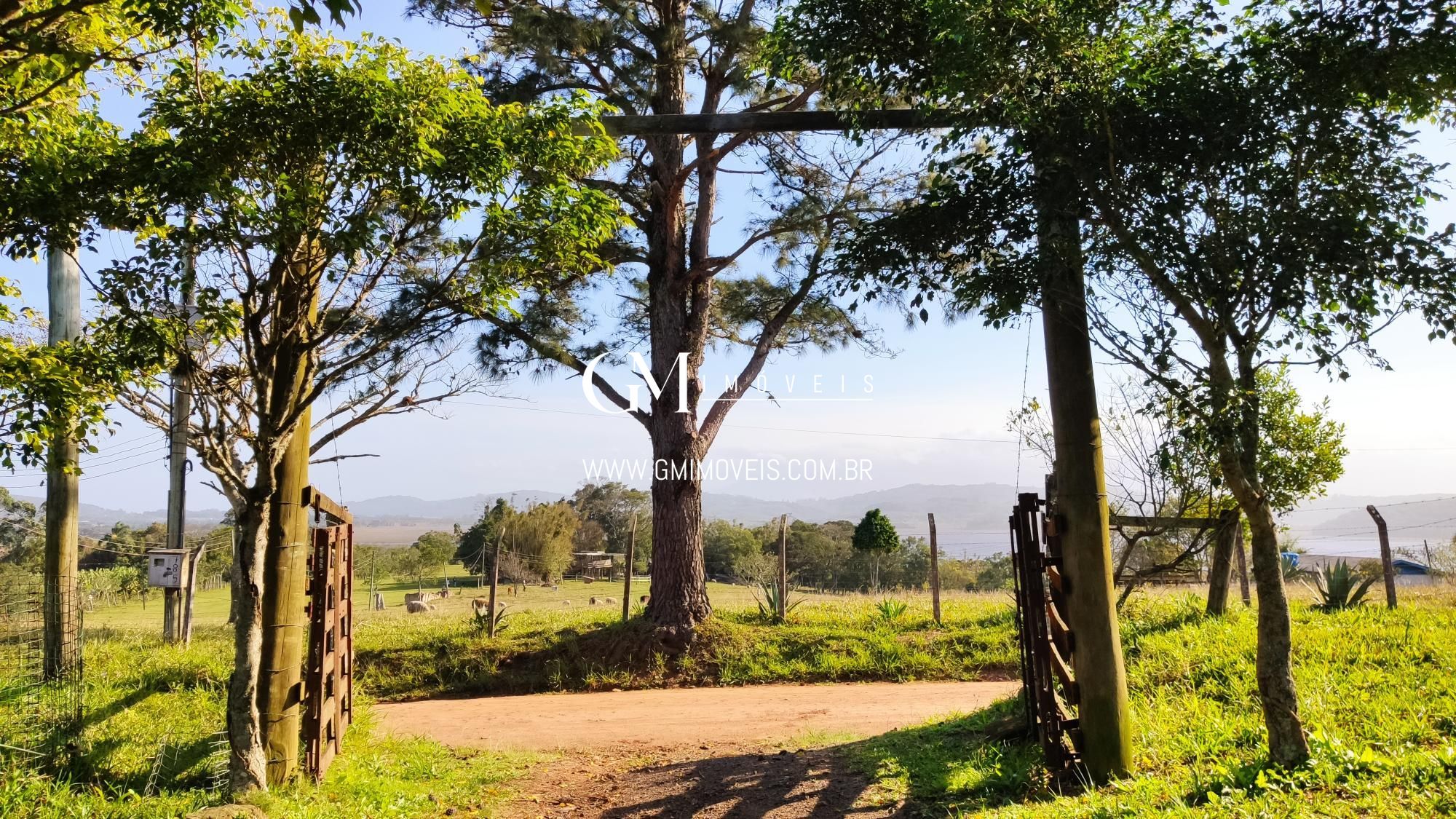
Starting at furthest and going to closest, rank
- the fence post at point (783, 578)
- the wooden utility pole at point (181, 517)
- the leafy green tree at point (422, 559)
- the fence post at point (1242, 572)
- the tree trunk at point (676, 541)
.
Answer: the leafy green tree at point (422, 559) < the fence post at point (783, 578) < the tree trunk at point (676, 541) < the fence post at point (1242, 572) < the wooden utility pole at point (181, 517)

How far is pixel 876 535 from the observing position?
18219 mm

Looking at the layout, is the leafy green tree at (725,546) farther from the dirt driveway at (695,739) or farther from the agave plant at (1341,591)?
the agave plant at (1341,591)

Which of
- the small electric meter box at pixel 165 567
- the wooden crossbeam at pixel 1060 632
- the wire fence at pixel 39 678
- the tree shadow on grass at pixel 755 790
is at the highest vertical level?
the small electric meter box at pixel 165 567

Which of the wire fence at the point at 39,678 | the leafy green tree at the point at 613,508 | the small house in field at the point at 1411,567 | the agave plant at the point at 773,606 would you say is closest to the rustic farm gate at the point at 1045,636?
the wire fence at the point at 39,678

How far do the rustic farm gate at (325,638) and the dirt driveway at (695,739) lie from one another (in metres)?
1.27

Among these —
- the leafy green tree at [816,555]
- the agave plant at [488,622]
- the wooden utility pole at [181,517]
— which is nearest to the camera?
the wooden utility pole at [181,517]

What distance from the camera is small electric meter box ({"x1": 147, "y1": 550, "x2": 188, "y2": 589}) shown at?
10094 millimetres

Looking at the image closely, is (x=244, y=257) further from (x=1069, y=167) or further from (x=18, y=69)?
(x=1069, y=167)

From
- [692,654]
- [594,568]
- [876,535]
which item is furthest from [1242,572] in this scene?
[594,568]

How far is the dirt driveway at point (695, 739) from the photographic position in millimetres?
5371

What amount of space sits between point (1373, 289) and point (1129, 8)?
1.81 m

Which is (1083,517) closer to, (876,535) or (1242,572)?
(1242,572)

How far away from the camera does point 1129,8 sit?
4516mm

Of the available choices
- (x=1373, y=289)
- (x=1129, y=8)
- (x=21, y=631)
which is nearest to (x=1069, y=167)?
(x=1129, y=8)
